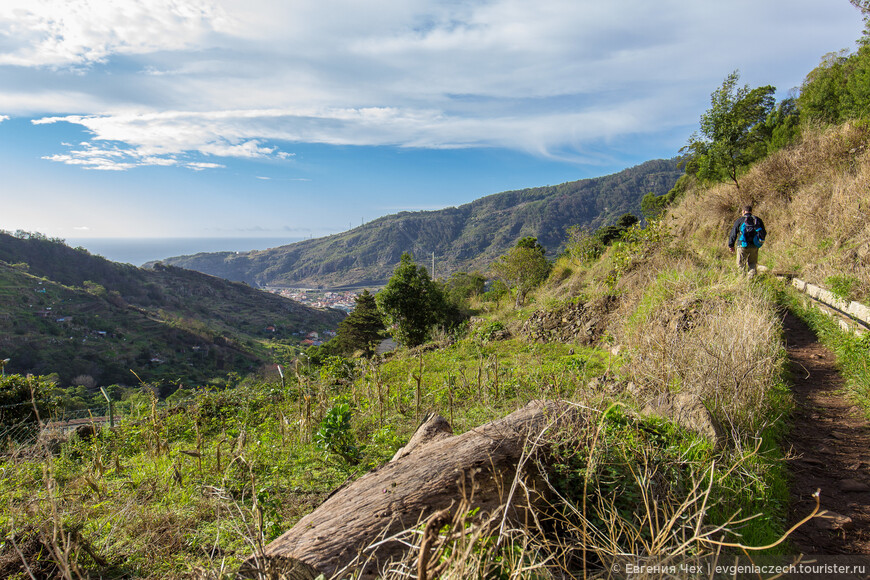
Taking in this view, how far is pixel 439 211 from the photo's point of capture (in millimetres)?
145875

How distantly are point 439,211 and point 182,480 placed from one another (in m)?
145

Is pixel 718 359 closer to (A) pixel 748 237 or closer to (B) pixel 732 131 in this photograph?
(A) pixel 748 237

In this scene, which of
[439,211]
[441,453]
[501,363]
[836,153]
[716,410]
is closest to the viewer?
[441,453]

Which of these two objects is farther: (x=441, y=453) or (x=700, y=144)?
(x=700, y=144)

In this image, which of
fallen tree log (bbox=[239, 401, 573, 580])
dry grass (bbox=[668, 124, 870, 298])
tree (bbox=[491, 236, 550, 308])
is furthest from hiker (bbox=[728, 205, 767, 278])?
tree (bbox=[491, 236, 550, 308])

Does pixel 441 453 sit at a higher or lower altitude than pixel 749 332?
lower

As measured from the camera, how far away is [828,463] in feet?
10.6

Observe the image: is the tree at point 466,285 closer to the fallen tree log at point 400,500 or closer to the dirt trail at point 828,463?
the dirt trail at point 828,463

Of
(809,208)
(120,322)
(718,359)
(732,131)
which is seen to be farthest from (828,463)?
(120,322)

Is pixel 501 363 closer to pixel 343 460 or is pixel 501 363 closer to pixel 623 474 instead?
pixel 343 460

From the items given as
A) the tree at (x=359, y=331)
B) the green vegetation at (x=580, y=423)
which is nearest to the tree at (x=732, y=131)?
the green vegetation at (x=580, y=423)

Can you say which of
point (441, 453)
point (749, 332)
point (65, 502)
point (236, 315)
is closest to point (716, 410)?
point (749, 332)

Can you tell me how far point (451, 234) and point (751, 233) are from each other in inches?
4792

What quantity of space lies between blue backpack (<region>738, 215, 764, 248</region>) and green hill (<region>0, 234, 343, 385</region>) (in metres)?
31.3
